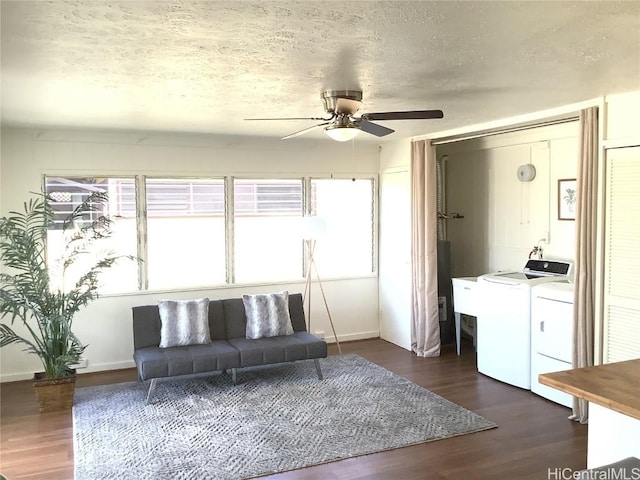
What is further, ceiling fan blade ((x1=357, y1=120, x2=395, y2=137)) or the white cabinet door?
the white cabinet door

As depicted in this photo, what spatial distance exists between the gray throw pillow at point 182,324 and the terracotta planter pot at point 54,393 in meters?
0.83

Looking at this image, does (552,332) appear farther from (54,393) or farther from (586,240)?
(54,393)

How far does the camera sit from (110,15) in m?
2.16

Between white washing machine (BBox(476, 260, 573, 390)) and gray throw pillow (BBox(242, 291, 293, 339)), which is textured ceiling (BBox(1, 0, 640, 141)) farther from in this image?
gray throw pillow (BBox(242, 291, 293, 339))

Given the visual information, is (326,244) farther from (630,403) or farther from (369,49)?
(630,403)

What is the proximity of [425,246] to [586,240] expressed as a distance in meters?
2.10

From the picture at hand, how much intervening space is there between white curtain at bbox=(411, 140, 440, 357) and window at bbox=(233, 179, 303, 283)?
1.31 m

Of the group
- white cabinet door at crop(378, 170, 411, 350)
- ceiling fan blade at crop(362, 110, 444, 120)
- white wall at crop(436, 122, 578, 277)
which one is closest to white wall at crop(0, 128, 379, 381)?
white cabinet door at crop(378, 170, 411, 350)

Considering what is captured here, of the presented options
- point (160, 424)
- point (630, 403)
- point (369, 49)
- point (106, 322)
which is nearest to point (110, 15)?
point (369, 49)

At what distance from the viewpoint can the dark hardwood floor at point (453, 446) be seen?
11.5 feet

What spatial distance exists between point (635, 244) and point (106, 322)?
15.5 ft

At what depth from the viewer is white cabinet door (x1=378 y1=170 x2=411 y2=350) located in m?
6.45

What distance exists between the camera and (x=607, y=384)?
7.82ft

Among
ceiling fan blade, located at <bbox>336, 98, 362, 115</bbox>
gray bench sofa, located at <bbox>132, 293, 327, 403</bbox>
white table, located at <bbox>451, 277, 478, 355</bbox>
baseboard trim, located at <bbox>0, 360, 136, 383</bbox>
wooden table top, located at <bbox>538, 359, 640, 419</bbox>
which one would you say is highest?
ceiling fan blade, located at <bbox>336, 98, 362, 115</bbox>
